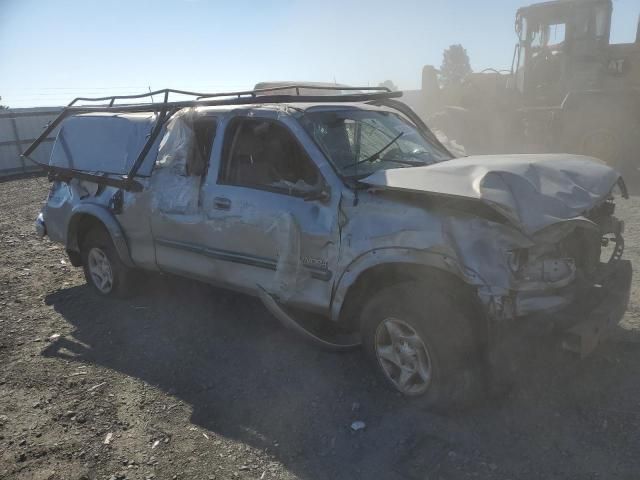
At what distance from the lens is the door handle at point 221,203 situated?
4.02 m

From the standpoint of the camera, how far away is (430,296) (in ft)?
10.1

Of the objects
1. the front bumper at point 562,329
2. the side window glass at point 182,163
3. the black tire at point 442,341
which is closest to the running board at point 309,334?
the black tire at point 442,341

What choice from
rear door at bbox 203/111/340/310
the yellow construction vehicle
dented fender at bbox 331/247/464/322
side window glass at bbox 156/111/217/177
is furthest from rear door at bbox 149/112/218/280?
the yellow construction vehicle

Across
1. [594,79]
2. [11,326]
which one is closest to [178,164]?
[11,326]

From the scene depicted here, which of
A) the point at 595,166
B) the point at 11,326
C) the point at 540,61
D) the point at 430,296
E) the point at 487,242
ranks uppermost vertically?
the point at 540,61

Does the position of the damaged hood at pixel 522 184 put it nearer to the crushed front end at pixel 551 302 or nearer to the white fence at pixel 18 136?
the crushed front end at pixel 551 302

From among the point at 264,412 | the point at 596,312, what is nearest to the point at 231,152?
the point at 264,412

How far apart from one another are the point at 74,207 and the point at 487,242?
13.8ft

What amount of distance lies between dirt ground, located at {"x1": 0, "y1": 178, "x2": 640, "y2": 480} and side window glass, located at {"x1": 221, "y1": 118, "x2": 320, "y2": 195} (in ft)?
4.44

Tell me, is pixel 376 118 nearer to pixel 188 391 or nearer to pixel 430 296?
pixel 430 296

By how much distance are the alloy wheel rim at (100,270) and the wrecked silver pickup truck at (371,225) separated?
41 centimetres

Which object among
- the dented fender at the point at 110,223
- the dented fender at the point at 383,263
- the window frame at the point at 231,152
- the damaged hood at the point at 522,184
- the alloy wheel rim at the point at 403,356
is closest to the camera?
the damaged hood at the point at 522,184

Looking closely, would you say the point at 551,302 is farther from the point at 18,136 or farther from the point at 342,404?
the point at 18,136

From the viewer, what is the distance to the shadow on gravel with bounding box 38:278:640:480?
2850 mm
